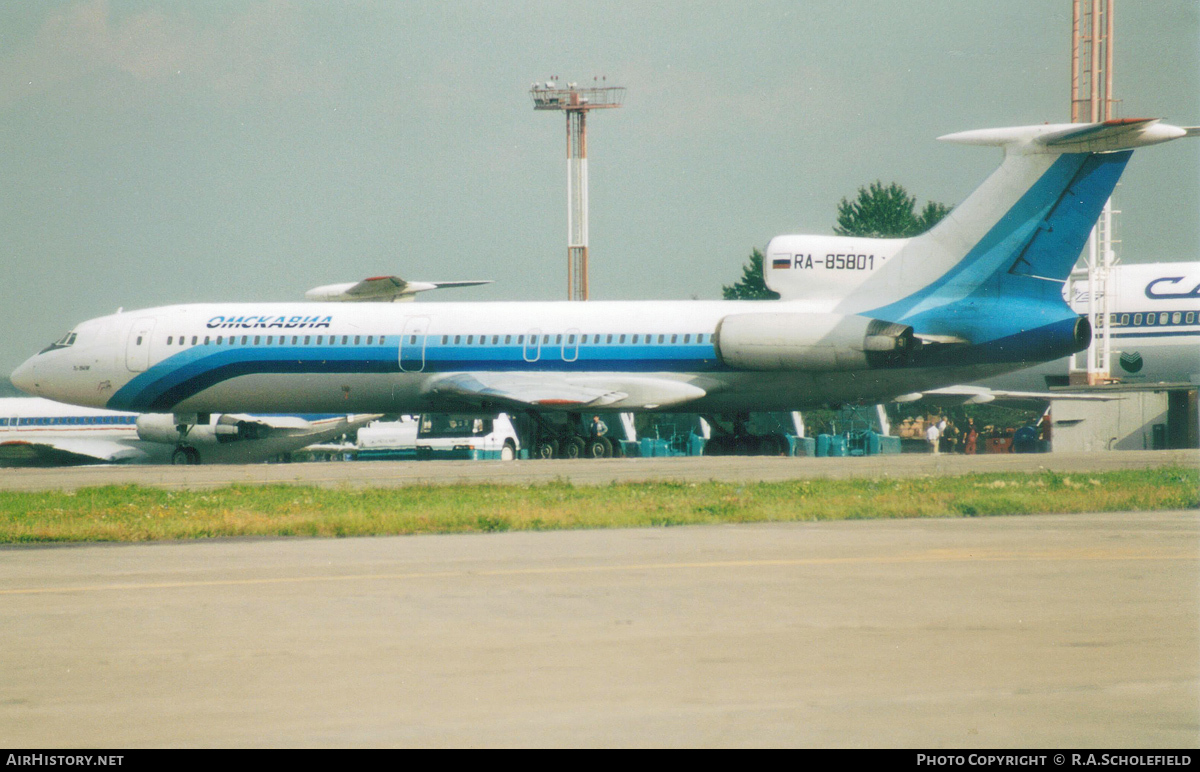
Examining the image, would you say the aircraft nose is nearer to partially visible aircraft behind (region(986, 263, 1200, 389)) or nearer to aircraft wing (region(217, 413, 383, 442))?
aircraft wing (region(217, 413, 383, 442))

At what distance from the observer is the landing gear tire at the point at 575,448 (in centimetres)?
2989

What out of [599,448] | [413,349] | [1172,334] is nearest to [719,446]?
[599,448]

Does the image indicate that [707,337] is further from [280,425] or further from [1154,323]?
[280,425]

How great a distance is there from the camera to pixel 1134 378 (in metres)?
34.8

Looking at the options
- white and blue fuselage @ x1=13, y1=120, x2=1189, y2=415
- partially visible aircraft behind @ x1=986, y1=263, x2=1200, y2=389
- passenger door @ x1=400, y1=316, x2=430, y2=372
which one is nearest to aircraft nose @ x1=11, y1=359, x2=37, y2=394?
white and blue fuselage @ x1=13, y1=120, x2=1189, y2=415

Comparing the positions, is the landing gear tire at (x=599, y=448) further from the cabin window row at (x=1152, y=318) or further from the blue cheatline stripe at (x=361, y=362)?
the cabin window row at (x=1152, y=318)

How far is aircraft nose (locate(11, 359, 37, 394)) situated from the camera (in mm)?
32438

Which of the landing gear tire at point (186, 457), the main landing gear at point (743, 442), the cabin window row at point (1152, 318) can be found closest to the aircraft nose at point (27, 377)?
the landing gear tire at point (186, 457)

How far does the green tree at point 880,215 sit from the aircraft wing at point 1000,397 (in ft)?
157

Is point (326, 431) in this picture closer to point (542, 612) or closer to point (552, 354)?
point (552, 354)

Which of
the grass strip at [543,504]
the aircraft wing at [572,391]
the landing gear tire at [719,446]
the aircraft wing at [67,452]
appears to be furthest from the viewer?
the aircraft wing at [67,452]

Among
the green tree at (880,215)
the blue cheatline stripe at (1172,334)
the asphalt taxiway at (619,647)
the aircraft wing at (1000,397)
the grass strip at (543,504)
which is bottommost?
the asphalt taxiway at (619,647)

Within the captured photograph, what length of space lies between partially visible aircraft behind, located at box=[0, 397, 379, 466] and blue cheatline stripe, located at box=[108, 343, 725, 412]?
22.2 feet

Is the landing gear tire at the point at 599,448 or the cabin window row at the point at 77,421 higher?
the cabin window row at the point at 77,421
